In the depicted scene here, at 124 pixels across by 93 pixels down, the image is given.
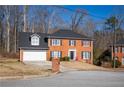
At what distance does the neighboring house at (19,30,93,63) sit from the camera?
43303 millimetres

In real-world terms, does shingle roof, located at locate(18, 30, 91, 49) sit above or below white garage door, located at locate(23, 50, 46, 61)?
above

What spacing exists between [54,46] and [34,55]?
3599 millimetres

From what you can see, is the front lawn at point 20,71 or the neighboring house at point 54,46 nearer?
the front lawn at point 20,71

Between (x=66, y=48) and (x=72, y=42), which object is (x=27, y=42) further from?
(x=72, y=42)

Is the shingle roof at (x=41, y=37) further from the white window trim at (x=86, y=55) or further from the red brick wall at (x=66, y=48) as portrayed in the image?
the white window trim at (x=86, y=55)

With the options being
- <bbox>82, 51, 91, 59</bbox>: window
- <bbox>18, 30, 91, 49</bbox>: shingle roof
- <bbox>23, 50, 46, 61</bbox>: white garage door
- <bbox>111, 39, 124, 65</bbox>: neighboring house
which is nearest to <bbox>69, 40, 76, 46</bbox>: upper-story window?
<bbox>18, 30, 91, 49</bbox>: shingle roof

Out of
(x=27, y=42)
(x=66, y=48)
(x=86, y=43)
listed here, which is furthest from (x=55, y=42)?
(x=86, y=43)

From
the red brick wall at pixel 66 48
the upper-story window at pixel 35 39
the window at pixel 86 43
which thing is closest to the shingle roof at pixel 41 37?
the upper-story window at pixel 35 39

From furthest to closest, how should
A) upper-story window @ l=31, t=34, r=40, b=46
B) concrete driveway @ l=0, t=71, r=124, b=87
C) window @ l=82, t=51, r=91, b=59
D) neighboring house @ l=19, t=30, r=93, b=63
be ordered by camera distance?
window @ l=82, t=51, r=91, b=59 → upper-story window @ l=31, t=34, r=40, b=46 → neighboring house @ l=19, t=30, r=93, b=63 → concrete driveway @ l=0, t=71, r=124, b=87

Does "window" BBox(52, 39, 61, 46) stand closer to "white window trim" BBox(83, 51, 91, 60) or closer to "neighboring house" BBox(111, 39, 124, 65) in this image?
"white window trim" BBox(83, 51, 91, 60)

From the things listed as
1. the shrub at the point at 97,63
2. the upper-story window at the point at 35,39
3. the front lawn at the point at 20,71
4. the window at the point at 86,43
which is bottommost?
the shrub at the point at 97,63

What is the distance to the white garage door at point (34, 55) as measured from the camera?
141 feet

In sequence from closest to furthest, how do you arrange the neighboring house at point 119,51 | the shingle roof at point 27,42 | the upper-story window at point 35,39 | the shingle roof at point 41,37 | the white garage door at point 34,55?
the white garage door at point 34,55 → the shingle roof at point 27,42 → the shingle roof at point 41,37 → the upper-story window at point 35,39 → the neighboring house at point 119,51

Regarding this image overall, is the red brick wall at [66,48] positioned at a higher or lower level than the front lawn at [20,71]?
higher
